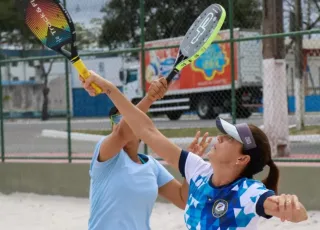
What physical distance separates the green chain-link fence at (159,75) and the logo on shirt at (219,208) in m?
5.07

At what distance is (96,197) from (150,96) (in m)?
0.55

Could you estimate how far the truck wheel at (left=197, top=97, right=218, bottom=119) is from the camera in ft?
33.6

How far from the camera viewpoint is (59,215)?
7914 millimetres

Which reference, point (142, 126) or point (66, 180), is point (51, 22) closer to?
point (142, 126)

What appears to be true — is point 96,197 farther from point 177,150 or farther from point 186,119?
point 186,119

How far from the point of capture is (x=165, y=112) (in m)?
13.0

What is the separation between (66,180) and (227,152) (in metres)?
6.73

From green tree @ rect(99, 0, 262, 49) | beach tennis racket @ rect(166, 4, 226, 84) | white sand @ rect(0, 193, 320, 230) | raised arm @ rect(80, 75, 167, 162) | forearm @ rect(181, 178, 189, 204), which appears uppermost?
green tree @ rect(99, 0, 262, 49)

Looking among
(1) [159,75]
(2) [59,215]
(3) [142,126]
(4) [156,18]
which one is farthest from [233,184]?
(4) [156,18]

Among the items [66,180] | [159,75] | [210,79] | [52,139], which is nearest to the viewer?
[66,180]

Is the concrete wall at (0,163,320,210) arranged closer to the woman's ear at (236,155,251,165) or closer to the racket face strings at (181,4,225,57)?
the racket face strings at (181,4,225,57)

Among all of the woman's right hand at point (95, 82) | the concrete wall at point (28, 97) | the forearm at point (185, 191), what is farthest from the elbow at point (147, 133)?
the concrete wall at point (28, 97)

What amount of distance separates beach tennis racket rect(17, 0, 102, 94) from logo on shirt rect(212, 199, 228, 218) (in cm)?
116

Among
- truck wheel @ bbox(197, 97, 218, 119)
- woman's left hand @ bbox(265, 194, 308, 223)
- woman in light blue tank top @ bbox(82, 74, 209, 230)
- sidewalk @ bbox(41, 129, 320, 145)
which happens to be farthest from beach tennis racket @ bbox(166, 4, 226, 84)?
truck wheel @ bbox(197, 97, 218, 119)
